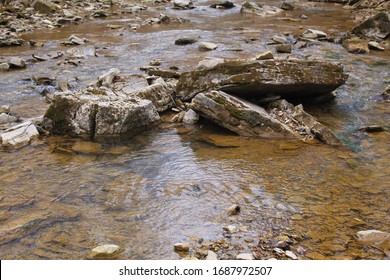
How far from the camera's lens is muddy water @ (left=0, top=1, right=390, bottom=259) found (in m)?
4.13

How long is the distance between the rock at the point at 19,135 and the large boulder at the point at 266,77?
127 inches

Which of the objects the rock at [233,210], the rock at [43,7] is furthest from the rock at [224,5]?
the rock at [233,210]

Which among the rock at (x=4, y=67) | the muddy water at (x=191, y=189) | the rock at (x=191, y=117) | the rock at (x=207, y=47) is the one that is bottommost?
the muddy water at (x=191, y=189)

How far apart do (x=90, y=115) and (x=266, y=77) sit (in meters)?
3.39

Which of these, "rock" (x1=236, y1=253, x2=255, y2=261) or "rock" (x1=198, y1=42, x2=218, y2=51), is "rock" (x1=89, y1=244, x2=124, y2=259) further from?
"rock" (x1=198, y1=42, x2=218, y2=51)

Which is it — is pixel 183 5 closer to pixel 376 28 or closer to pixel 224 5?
pixel 224 5

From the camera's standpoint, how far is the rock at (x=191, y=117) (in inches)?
310

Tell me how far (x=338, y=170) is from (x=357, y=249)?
2019 mm

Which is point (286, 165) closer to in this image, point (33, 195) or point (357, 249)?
point (357, 249)

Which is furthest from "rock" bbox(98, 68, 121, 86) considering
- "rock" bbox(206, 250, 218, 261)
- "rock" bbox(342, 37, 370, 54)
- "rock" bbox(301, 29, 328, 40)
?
"rock" bbox(301, 29, 328, 40)

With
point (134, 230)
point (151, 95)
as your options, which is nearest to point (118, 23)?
point (151, 95)

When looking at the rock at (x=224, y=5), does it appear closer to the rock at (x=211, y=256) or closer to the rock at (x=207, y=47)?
the rock at (x=207, y=47)

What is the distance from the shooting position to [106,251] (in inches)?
151

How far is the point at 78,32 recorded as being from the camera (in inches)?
743
